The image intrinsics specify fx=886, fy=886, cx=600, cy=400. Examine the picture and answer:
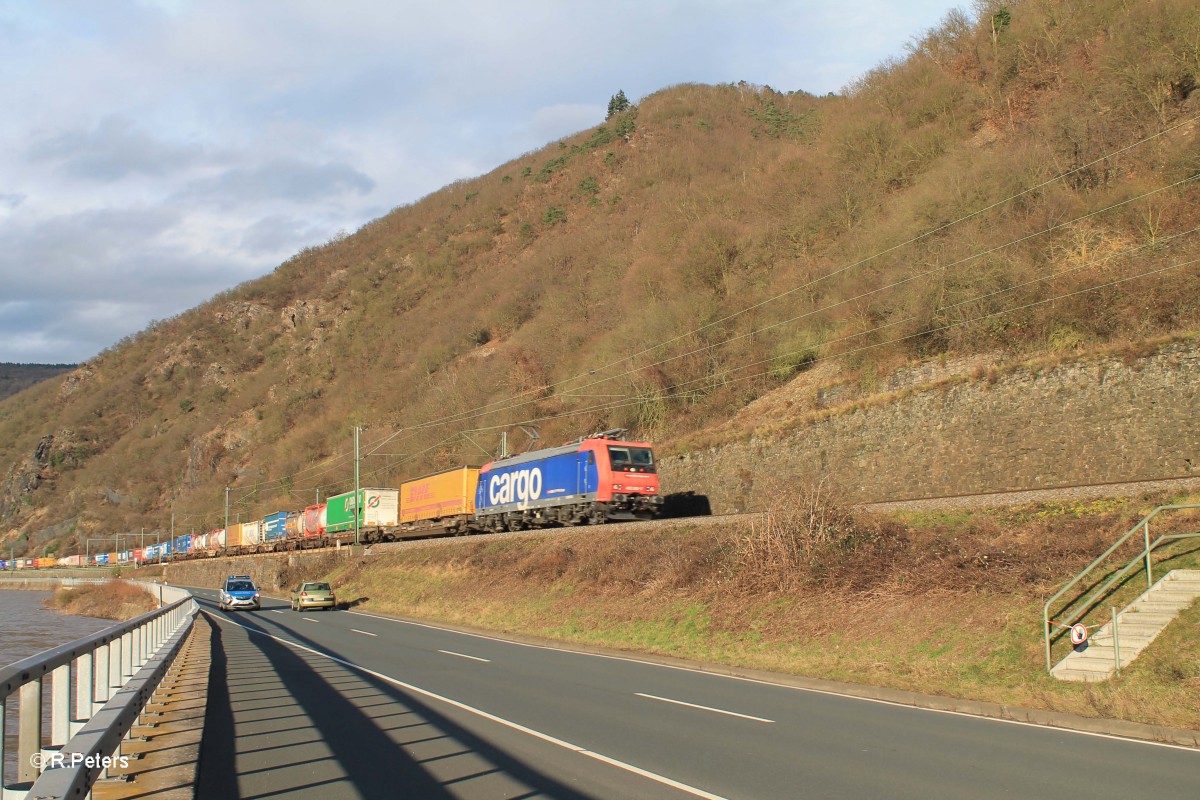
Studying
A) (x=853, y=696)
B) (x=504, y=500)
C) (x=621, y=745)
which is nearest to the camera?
(x=621, y=745)

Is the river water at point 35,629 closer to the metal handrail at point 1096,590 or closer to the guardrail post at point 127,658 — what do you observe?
the guardrail post at point 127,658

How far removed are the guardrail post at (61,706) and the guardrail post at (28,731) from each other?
126 centimetres

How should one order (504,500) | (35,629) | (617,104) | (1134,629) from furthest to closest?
(617,104), (35,629), (504,500), (1134,629)

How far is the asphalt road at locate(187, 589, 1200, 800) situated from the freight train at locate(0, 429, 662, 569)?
17.9 metres

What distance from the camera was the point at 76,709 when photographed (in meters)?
8.15

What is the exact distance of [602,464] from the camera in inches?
1325

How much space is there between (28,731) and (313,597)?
1376 inches

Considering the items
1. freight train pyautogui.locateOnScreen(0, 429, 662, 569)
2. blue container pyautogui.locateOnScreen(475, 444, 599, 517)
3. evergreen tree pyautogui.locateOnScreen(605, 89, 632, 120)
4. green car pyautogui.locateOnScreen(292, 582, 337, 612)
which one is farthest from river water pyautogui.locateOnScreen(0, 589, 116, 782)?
evergreen tree pyautogui.locateOnScreen(605, 89, 632, 120)

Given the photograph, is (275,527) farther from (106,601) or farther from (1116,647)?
(1116,647)

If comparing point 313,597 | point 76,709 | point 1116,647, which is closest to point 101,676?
point 76,709

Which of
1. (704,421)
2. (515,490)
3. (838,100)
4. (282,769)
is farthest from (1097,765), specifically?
(838,100)

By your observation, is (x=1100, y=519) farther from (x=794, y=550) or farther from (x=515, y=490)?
(x=515, y=490)

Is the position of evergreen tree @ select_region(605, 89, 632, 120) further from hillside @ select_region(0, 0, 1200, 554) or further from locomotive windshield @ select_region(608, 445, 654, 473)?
locomotive windshield @ select_region(608, 445, 654, 473)

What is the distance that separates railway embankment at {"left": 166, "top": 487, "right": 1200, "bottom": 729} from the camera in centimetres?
1216
